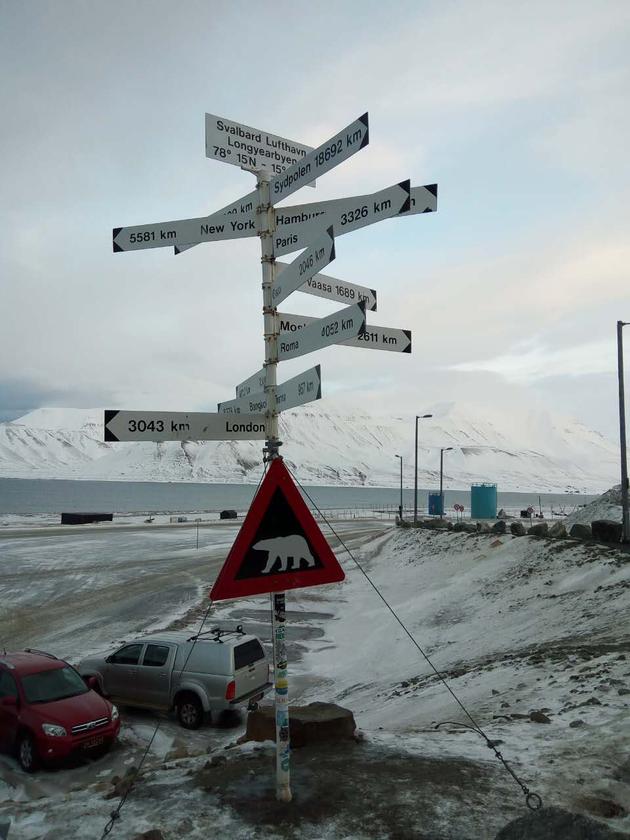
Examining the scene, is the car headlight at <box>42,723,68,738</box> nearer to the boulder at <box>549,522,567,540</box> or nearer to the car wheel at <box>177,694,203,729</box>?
the car wheel at <box>177,694,203,729</box>

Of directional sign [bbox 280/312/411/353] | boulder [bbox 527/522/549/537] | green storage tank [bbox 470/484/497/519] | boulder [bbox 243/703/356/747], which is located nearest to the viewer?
directional sign [bbox 280/312/411/353]

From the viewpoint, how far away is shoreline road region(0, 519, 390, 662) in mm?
19281

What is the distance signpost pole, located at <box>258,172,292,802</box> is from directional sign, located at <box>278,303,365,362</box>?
127mm

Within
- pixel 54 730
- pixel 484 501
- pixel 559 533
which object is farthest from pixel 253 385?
pixel 484 501

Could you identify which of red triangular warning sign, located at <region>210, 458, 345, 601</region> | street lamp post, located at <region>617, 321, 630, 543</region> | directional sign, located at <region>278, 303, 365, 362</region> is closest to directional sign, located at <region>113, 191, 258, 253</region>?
directional sign, located at <region>278, 303, 365, 362</region>

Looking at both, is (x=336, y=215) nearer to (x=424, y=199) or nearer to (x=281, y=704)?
(x=424, y=199)

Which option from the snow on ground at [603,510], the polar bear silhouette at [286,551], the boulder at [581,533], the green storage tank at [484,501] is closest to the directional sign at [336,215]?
the polar bear silhouette at [286,551]

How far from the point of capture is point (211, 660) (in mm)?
11562

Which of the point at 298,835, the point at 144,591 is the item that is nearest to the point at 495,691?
the point at 298,835

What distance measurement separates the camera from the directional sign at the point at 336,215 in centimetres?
493

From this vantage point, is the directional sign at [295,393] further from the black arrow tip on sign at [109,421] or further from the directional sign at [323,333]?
the black arrow tip on sign at [109,421]

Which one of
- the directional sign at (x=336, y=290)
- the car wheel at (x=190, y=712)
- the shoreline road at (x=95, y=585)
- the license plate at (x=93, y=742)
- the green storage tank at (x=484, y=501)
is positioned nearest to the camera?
the directional sign at (x=336, y=290)

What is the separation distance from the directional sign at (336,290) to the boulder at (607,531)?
18.1 meters

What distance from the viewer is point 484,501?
59344mm
